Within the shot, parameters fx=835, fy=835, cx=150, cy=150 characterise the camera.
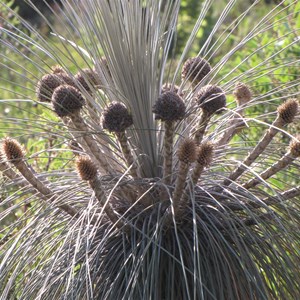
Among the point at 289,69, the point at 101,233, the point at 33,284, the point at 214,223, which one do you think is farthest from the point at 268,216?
the point at 289,69

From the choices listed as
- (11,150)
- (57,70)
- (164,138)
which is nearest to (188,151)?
(164,138)

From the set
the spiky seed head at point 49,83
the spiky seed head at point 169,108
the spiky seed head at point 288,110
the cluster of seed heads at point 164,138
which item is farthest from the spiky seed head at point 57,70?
the spiky seed head at point 288,110

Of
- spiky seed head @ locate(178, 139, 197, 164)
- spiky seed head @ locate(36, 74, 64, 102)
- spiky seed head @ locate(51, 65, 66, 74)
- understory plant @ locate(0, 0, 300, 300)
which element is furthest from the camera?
spiky seed head @ locate(51, 65, 66, 74)

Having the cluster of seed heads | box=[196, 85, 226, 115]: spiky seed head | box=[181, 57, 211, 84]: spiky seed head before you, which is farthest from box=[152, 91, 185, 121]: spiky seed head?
box=[181, 57, 211, 84]: spiky seed head

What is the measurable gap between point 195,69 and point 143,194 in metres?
0.51

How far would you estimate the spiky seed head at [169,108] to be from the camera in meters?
1.93

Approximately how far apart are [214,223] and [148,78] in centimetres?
43

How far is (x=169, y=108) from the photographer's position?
193 centimetres

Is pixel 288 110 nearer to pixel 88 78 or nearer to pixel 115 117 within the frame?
pixel 115 117

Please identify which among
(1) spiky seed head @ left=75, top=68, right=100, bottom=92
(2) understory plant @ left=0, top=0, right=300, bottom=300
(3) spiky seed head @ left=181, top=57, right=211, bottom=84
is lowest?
(2) understory plant @ left=0, top=0, right=300, bottom=300

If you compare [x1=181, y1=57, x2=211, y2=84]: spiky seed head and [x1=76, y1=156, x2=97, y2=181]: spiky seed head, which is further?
[x1=181, y1=57, x2=211, y2=84]: spiky seed head

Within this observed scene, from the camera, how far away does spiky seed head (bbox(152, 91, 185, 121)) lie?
1.93 metres

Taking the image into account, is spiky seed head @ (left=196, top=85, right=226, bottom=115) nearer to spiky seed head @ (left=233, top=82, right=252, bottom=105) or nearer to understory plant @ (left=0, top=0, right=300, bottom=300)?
understory plant @ (left=0, top=0, right=300, bottom=300)

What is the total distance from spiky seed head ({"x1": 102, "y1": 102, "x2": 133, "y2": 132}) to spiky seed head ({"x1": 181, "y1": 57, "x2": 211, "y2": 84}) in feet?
1.46
